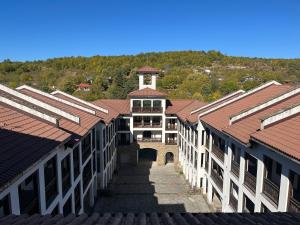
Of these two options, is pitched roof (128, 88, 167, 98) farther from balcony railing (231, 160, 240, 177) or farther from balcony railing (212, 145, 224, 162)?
balcony railing (231, 160, 240, 177)

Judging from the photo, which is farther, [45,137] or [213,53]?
[213,53]

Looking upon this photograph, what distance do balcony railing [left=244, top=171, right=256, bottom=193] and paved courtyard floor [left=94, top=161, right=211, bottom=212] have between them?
944 centimetres

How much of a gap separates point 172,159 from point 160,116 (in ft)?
25.6

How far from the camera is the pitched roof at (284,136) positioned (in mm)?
11509

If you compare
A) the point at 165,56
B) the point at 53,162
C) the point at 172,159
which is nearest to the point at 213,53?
the point at 165,56

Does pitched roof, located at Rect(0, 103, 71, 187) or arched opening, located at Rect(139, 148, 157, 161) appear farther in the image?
arched opening, located at Rect(139, 148, 157, 161)

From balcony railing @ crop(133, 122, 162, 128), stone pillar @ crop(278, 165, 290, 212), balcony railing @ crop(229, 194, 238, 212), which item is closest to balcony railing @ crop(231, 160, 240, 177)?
balcony railing @ crop(229, 194, 238, 212)

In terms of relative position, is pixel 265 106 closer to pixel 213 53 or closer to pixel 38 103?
pixel 38 103

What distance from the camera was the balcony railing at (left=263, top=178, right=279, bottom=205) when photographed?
13.2m

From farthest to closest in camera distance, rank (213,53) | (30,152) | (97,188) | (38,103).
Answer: (213,53), (97,188), (38,103), (30,152)

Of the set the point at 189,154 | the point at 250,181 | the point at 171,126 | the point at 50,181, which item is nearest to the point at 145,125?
the point at 171,126

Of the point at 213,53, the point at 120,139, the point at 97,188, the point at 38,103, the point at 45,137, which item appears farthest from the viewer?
the point at 213,53

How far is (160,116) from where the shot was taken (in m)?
40.5

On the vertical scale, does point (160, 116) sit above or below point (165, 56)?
below
